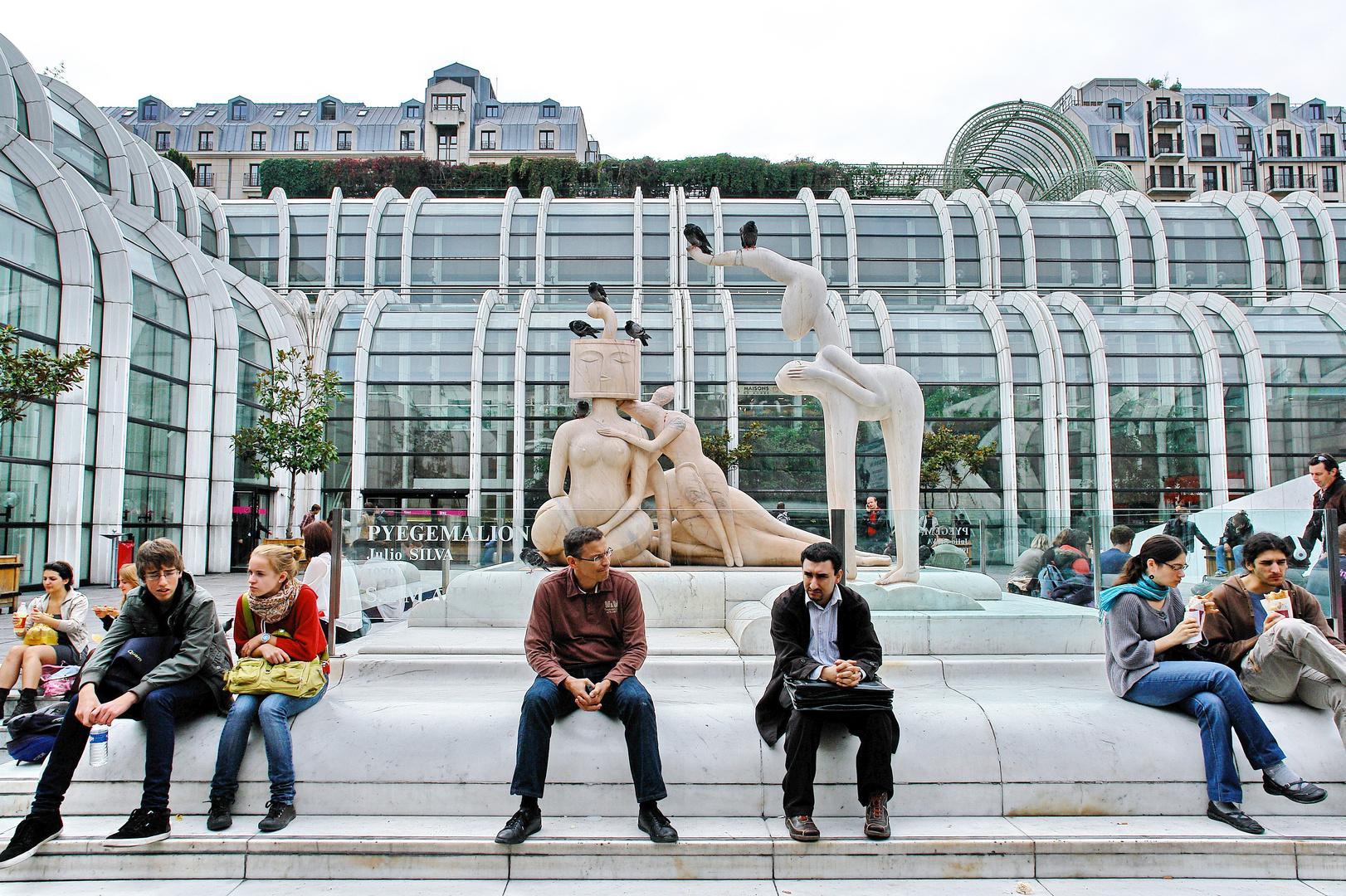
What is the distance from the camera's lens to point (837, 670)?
13.8 feet

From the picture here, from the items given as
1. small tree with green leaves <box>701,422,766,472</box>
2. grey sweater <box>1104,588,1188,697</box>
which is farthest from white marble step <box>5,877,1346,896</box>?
small tree with green leaves <box>701,422,766,472</box>

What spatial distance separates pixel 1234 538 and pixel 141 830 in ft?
23.7

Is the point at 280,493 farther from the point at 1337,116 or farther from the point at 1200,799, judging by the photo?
the point at 1337,116

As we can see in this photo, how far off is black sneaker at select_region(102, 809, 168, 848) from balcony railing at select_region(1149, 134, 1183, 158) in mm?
78871

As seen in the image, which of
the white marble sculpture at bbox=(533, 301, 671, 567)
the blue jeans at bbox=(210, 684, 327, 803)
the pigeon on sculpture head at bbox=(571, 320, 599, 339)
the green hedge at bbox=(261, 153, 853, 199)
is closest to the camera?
the blue jeans at bbox=(210, 684, 327, 803)

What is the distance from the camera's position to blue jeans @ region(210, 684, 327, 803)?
4.22 m

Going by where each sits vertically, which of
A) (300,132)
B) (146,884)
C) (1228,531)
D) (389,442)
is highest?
(300,132)

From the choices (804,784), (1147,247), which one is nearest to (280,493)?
(804,784)

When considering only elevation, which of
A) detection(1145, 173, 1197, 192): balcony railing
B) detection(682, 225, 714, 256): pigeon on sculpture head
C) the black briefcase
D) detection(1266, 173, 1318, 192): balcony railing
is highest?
detection(1266, 173, 1318, 192): balcony railing

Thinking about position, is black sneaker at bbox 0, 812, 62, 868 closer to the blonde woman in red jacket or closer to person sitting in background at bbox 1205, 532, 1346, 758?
the blonde woman in red jacket

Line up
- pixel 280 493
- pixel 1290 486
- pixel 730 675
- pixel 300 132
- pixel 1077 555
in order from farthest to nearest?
1. pixel 300 132
2. pixel 280 493
3. pixel 1290 486
4. pixel 1077 555
5. pixel 730 675

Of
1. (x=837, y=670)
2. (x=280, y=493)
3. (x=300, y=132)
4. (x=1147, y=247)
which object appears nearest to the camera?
(x=837, y=670)

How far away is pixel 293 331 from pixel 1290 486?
27.3 meters

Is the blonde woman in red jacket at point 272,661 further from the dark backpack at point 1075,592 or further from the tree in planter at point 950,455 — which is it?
the tree in planter at point 950,455
